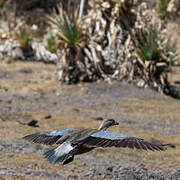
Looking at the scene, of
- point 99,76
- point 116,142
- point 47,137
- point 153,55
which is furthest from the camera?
point 99,76

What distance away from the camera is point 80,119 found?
6.91m

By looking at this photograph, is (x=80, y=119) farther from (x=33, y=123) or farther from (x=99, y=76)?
(x=99, y=76)

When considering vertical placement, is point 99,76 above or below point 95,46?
below

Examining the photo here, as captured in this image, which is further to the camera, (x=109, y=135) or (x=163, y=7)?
(x=163, y=7)

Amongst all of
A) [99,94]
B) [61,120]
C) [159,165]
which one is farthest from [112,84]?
[159,165]

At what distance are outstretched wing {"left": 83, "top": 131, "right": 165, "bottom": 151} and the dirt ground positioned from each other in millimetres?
908

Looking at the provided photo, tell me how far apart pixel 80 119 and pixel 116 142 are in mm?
3871

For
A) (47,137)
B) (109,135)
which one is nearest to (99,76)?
(47,137)

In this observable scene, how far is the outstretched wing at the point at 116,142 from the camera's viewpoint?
2.97 metres

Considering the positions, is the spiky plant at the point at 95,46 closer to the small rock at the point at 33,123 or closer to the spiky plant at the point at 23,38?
the spiky plant at the point at 23,38

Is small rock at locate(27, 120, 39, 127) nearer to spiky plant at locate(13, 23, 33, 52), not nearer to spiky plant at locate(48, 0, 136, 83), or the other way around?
spiky plant at locate(48, 0, 136, 83)

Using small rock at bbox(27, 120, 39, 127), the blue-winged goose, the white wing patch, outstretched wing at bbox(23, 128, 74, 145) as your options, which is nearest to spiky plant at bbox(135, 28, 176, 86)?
small rock at bbox(27, 120, 39, 127)

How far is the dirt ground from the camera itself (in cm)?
419

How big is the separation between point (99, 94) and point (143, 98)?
3.15 feet
